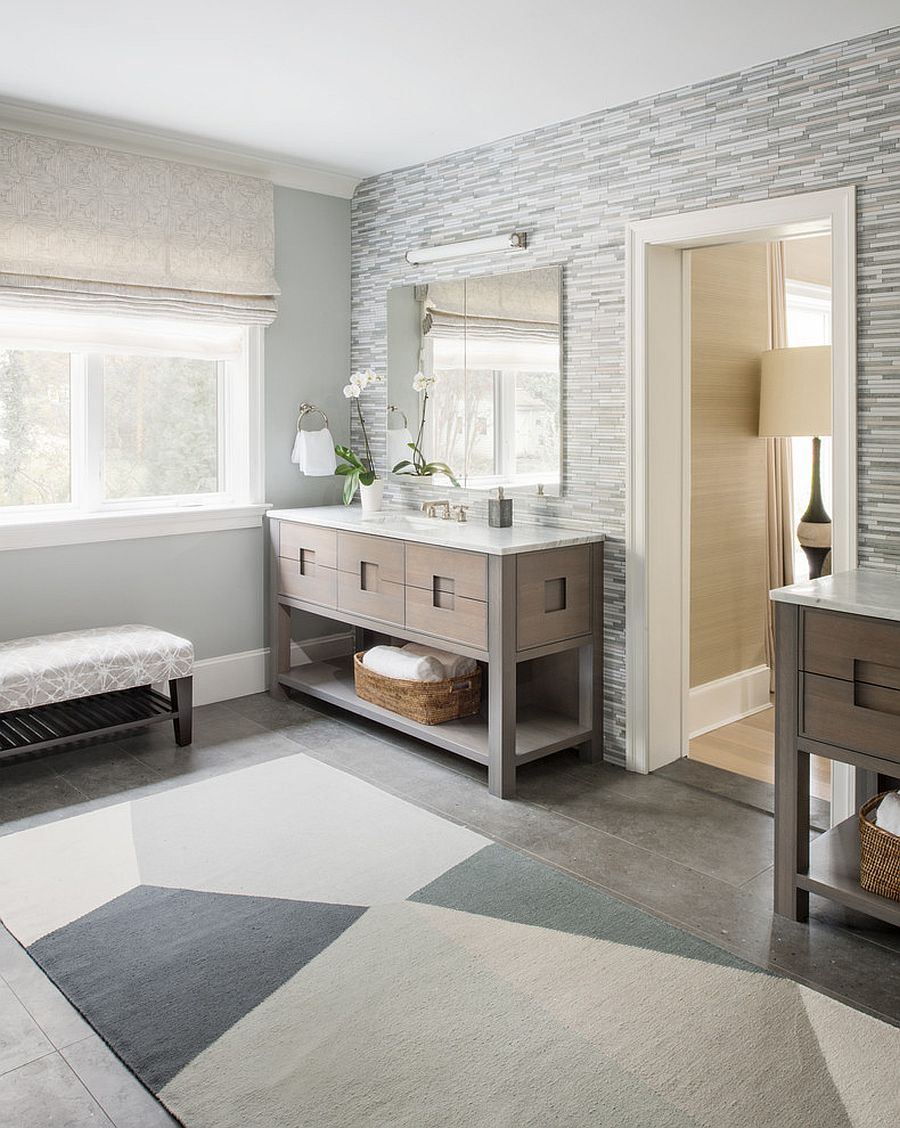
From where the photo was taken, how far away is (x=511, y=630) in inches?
130

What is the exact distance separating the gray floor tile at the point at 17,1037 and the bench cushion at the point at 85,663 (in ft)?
4.59

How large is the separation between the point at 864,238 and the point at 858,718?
4.76ft

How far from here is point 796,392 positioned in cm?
398

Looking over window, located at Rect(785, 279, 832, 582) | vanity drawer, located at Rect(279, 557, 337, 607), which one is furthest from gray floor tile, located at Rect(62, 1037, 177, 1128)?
window, located at Rect(785, 279, 832, 582)

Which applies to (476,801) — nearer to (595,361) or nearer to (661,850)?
(661,850)

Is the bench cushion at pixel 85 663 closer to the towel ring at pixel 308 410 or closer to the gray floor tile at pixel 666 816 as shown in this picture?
the towel ring at pixel 308 410

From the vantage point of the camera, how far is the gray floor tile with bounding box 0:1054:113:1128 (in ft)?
5.89

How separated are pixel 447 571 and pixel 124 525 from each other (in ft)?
4.97

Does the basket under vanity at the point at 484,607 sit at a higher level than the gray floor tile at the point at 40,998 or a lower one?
higher

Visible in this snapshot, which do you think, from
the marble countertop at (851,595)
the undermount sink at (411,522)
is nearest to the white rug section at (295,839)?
the undermount sink at (411,522)

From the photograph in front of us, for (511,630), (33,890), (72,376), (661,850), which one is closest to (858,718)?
(661,850)

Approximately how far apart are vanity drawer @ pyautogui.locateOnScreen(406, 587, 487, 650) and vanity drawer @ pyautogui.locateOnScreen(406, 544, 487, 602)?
0.07ft

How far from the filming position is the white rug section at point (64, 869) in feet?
8.30

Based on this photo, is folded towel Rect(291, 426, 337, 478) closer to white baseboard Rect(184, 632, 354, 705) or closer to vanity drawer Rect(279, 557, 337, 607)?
vanity drawer Rect(279, 557, 337, 607)
